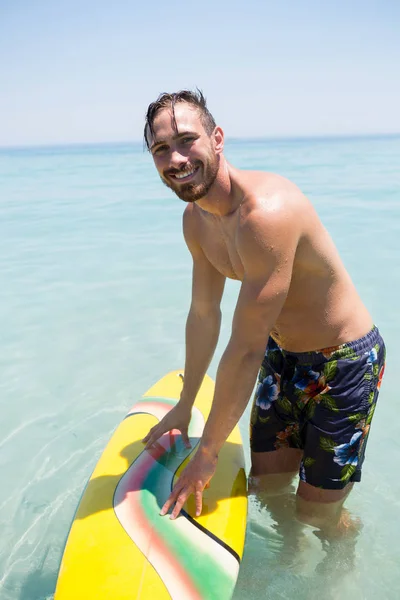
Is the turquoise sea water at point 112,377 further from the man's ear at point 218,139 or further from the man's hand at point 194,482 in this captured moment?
the man's ear at point 218,139

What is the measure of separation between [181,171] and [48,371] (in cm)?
271

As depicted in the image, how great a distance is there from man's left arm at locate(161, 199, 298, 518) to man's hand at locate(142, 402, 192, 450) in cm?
52

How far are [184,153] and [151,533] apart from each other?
4.26 feet

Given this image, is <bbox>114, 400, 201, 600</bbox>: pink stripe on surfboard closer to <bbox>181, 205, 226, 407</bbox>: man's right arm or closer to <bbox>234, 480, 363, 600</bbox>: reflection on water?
<bbox>181, 205, 226, 407</bbox>: man's right arm

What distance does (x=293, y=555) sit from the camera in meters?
2.57

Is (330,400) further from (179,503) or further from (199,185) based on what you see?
(199,185)

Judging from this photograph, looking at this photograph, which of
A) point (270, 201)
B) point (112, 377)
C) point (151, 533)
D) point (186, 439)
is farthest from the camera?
point (112, 377)

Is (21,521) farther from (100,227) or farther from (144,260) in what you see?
(100,227)

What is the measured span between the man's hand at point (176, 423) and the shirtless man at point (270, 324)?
12mm

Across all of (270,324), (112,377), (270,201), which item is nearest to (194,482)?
(270,324)

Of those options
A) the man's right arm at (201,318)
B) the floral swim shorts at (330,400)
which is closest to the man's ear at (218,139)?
the man's right arm at (201,318)

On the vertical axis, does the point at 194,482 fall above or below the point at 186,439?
above

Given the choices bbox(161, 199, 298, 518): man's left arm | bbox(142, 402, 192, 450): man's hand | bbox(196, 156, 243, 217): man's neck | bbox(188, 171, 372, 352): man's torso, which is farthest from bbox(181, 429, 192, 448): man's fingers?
bbox(196, 156, 243, 217): man's neck

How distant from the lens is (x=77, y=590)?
188 cm
